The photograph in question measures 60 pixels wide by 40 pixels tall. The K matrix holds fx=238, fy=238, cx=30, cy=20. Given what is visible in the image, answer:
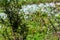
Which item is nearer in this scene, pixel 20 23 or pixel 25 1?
pixel 20 23

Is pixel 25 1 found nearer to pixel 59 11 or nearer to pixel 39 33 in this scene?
pixel 59 11

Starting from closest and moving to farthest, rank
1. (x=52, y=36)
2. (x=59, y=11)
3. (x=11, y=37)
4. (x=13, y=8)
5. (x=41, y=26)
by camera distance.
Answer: (x=13, y=8) < (x=11, y=37) < (x=52, y=36) < (x=41, y=26) < (x=59, y=11)

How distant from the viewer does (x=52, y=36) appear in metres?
7.88

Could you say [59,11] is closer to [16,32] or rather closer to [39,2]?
[39,2]

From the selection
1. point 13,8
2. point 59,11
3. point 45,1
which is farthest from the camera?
point 45,1

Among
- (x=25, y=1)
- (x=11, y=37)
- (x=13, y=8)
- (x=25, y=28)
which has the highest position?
(x=13, y=8)

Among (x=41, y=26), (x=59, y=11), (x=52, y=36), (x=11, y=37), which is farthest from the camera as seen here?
(x=59, y=11)

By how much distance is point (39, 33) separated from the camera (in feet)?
27.0

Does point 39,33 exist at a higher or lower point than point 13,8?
lower

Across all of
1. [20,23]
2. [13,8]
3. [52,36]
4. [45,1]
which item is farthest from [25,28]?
[45,1]

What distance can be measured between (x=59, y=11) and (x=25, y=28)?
6060 mm

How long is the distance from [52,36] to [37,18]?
1332mm

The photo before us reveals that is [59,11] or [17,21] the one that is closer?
[17,21]

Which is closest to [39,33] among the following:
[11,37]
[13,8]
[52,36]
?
[52,36]
